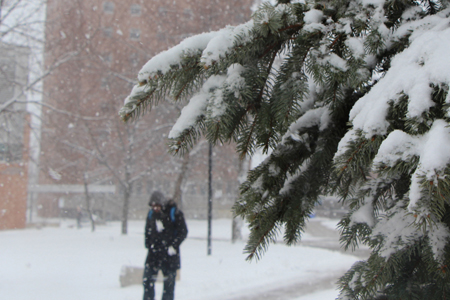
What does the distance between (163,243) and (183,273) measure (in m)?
3.57

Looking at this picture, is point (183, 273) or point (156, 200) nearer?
point (156, 200)

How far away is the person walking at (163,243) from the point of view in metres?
5.83

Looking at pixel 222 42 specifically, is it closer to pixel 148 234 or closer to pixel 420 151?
pixel 420 151

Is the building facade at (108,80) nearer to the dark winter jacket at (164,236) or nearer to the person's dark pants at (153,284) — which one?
the dark winter jacket at (164,236)

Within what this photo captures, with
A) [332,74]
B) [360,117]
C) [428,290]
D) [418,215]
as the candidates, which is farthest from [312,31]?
[428,290]

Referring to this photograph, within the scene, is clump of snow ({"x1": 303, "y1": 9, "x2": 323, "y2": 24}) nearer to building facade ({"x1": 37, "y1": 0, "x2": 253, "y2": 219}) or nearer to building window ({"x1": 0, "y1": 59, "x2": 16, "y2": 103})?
building window ({"x1": 0, "y1": 59, "x2": 16, "y2": 103})

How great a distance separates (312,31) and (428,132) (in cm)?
62

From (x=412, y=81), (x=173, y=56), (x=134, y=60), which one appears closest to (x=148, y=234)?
(x=173, y=56)

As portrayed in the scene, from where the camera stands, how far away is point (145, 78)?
4.95ft

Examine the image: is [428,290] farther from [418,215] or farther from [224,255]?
[224,255]

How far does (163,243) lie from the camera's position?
19.8ft

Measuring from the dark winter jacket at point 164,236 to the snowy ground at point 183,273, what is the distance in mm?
1455

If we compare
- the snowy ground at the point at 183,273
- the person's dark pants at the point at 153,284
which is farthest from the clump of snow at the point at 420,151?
the snowy ground at the point at 183,273

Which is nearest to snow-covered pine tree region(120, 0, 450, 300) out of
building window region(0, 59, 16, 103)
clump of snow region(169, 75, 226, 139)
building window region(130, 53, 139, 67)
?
clump of snow region(169, 75, 226, 139)
